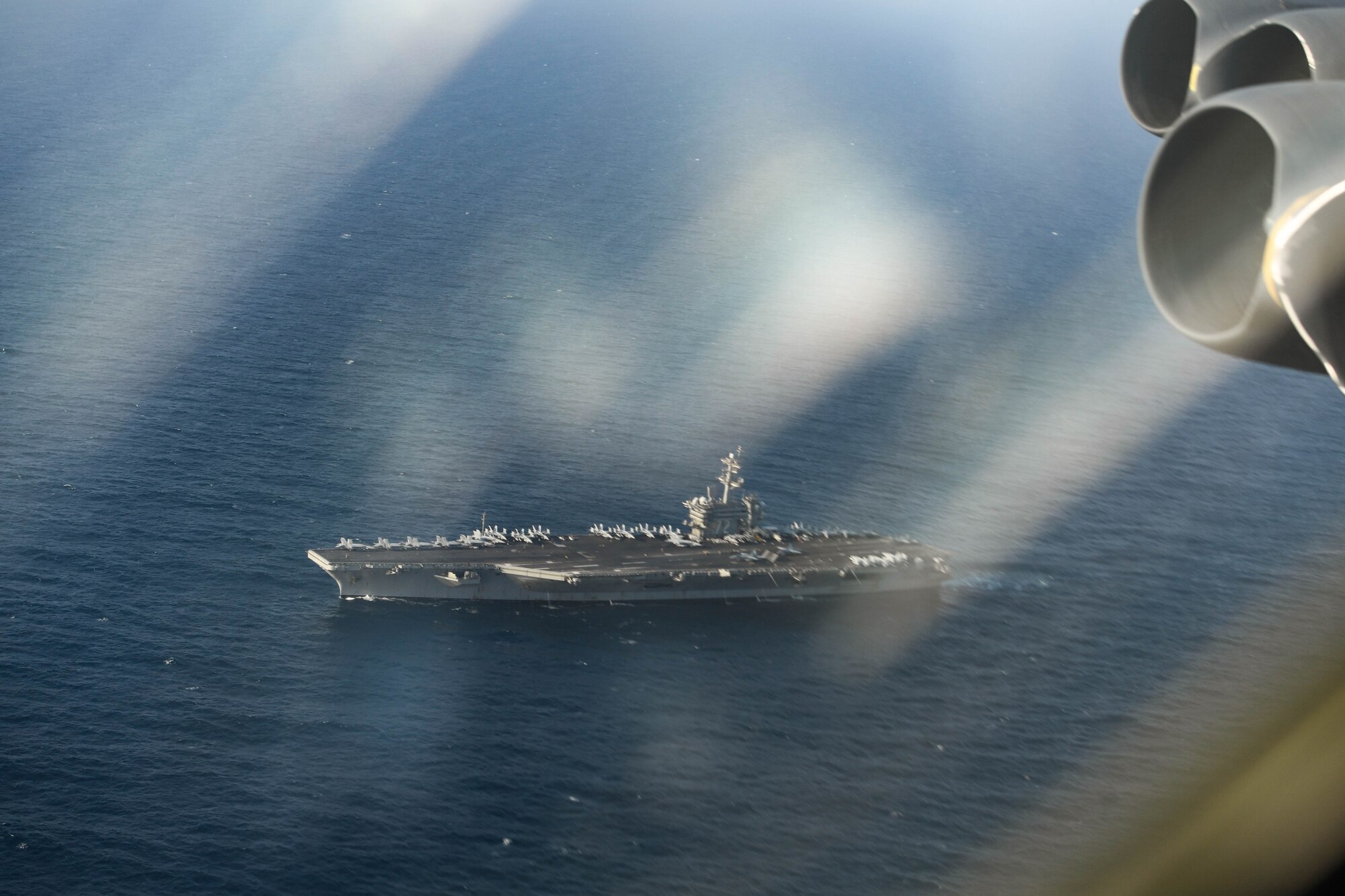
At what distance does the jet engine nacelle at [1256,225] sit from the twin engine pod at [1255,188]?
1 centimetres

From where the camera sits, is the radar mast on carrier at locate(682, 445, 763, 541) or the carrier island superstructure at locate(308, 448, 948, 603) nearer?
the carrier island superstructure at locate(308, 448, 948, 603)

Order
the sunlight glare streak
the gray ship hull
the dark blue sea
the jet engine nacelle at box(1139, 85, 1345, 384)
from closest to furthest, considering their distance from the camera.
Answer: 1. the jet engine nacelle at box(1139, 85, 1345, 384)
2. the dark blue sea
3. the gray ship hull
4. the sunlight glare streak

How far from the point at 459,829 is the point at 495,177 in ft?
454

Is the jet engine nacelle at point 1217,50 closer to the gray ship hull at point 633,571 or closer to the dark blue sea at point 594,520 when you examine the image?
the dark blue sea at point 594,520

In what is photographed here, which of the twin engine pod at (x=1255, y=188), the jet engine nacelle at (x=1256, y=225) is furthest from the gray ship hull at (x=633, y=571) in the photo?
the jet engine nacelle at (x=1256, y=225)

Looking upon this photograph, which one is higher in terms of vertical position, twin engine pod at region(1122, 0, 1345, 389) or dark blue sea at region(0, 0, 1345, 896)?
dark blue sea at region(0, 0, 1345, 896)

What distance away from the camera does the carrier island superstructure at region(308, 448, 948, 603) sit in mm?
93000

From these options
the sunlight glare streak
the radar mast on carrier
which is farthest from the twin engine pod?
the sunlight glare streak

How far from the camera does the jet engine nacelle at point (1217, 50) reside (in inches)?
521

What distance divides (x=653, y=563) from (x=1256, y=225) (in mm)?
86193

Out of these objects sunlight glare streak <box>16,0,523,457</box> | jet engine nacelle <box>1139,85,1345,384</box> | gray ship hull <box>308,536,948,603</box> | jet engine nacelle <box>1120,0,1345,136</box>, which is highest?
sunlight glare streak <box>16,0,523,457</box>

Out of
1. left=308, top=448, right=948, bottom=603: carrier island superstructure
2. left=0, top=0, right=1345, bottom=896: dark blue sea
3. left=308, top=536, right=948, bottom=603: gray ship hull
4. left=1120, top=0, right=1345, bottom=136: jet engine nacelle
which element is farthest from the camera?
left=308, top=448, right=948, bottom=603: carrier island superstructure

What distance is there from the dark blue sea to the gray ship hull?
1.70 m

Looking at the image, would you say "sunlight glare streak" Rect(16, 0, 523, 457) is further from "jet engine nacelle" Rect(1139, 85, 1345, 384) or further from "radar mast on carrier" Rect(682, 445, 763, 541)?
"jet engine nacelle" Rect(1139, 85, 1345, 384)
